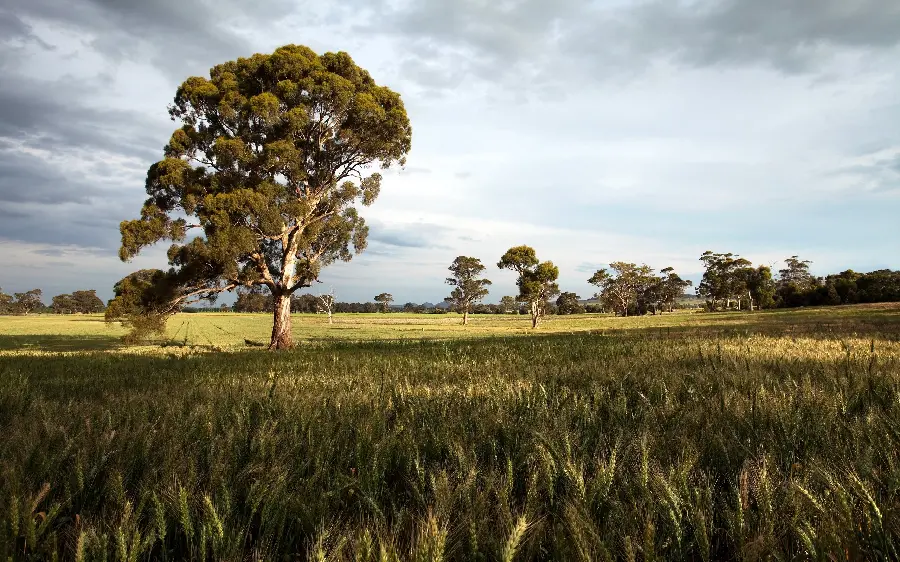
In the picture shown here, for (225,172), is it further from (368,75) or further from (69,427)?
(69,427)

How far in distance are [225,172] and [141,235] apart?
14.7 feet

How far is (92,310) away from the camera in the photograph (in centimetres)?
17112

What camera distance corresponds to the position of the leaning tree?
65.9 ft

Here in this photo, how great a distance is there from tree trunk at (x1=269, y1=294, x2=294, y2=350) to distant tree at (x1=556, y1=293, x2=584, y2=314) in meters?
141

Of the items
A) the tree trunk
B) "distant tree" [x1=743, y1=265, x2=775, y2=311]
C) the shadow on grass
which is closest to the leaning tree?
the tree trunk

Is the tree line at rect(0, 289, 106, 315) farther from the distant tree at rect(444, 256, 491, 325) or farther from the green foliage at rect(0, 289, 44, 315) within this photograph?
the distant tree at rect(444, 256, 491, 325)

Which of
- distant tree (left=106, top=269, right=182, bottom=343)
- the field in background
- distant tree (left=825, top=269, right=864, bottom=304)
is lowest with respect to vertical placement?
the field in background

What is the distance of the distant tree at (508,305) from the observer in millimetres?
175875

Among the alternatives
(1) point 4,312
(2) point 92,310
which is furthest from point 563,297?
(1) point 4,312

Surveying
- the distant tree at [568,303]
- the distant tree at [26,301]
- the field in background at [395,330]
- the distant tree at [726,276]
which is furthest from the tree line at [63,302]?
the distant tree at [726,276]

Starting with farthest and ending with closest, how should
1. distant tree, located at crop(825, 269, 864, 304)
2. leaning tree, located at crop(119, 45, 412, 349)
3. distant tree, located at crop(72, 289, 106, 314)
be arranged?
distant tree, located at crop(72, 289, 106, 314) < distant tree, located at crop(825, 269, 864, 304) < leaning tree, located at crop(119, 45, 412, 349)

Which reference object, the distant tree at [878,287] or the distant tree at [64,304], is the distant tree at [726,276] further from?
the distant tree at [64,304]

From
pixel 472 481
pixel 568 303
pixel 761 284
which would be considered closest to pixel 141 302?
pixel 472 481

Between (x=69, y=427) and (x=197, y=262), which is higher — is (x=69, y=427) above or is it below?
below
